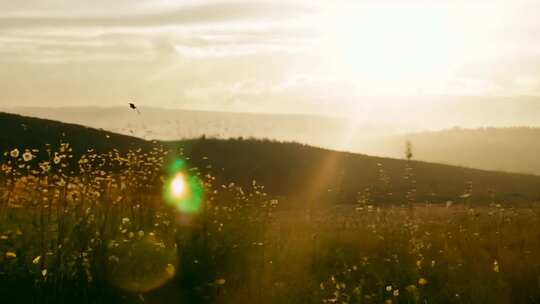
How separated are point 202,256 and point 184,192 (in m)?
1.44

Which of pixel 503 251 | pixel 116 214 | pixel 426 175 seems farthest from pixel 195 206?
pixel 426 175

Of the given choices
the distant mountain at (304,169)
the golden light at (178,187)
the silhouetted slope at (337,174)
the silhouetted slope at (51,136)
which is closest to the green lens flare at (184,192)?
the golden light at (178,187)

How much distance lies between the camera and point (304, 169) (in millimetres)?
32000

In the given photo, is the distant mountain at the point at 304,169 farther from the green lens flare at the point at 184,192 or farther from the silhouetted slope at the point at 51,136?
the green lens flare at the point at 184,192

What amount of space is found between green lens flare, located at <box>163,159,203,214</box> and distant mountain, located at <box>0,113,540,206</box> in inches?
646

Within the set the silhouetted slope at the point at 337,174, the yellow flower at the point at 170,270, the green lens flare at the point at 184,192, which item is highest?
the silhouetted slope at the point at 337,174

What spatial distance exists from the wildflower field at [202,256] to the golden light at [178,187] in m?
0.01

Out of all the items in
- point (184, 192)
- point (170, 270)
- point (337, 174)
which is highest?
point (337, 174)

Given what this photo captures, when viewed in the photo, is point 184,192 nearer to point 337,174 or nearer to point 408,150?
point 408,150

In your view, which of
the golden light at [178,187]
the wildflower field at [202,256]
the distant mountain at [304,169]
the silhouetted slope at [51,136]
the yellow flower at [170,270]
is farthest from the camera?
the silhouetted slope at [51,136]

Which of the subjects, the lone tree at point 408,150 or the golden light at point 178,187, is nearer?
the golden light at point 178,187

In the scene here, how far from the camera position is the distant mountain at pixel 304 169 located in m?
27.7

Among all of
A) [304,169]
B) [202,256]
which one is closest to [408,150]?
[202,256]

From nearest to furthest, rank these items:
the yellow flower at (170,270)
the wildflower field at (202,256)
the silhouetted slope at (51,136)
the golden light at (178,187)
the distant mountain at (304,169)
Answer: the wildflower field at (202,256)
the yellow flower at (170,270)
the golden light at (178,187)
the distant mountain at (304,169)
the silhouetted slope at (51,136)
